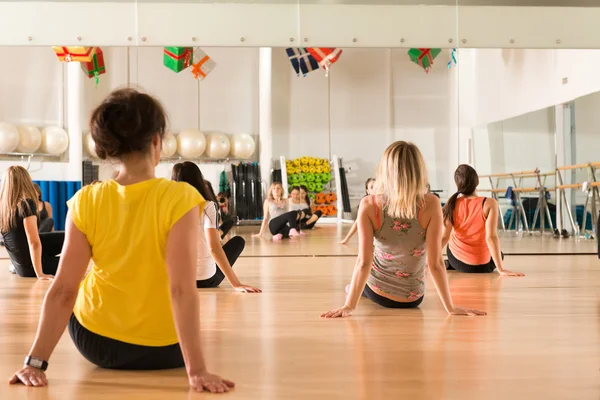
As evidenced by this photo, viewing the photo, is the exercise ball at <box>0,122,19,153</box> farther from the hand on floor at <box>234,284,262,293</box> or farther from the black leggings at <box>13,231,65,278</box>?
the hand on floor at <box>234,284,262,293</box>

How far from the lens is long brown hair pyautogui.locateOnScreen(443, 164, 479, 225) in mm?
5645

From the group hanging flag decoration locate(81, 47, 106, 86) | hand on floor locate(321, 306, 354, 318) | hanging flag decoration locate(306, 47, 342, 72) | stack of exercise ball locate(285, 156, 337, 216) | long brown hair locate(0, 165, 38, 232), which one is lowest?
hand on floor locate(321, 306, 354, 318)

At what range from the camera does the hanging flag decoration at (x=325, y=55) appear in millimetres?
8953

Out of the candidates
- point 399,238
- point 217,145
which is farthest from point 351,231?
point 399,238

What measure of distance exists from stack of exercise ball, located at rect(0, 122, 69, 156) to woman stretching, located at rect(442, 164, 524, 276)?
16.8 feet

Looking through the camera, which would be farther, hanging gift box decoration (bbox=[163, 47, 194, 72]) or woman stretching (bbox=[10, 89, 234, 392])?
hanging gift box decoration (bbox=[163, 47, 194, 72])

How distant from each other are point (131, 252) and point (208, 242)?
223cm

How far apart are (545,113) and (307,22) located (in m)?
3.51

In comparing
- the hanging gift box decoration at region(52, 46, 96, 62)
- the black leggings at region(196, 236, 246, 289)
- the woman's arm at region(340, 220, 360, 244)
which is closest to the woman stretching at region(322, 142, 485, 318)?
the black leggings at region(196, 236, 246, 289)

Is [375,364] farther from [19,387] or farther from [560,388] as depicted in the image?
[19,387]

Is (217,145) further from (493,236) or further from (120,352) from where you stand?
(120,352)

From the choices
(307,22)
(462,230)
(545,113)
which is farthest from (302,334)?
(545,113)

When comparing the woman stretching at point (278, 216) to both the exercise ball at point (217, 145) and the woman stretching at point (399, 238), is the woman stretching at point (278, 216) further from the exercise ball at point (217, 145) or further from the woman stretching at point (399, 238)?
the woman stretching at point (399, 238)

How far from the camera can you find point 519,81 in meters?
9.37
